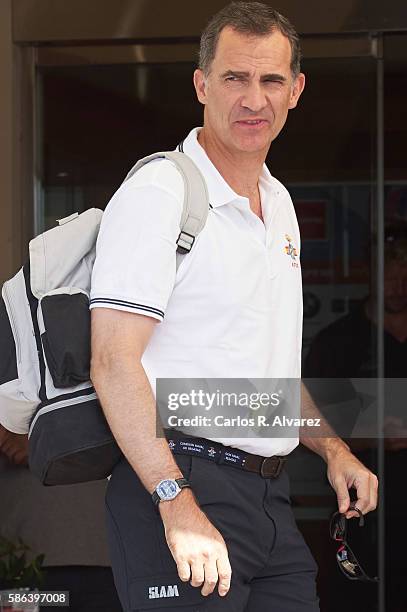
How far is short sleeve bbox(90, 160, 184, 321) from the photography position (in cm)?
224

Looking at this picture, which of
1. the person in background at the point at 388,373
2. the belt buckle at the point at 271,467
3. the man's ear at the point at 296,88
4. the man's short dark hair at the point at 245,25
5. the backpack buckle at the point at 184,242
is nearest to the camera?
the backpack buckle at the point at 184,242

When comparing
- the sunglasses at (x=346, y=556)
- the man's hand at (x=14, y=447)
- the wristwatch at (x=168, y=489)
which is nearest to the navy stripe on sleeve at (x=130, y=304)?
the wristwatch at (x=168, y=489)

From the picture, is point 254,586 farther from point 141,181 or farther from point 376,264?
point 376,264

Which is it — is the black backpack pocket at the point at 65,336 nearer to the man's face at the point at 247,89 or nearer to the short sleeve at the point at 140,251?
the short sleeve at the point at 140,251

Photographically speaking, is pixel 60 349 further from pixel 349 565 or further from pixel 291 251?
pixel 349 565

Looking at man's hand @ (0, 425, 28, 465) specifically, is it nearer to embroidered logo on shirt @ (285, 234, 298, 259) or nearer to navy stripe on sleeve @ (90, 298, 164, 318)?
embroidered logo on shirt @ (285, 234, 298, 259)

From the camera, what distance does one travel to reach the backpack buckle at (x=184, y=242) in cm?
231

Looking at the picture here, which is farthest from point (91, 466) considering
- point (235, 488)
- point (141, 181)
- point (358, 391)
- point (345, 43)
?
point (345, 43)

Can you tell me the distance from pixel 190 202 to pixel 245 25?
1.56 feet

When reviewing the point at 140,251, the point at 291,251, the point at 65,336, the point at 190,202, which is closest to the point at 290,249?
the point at 291,251

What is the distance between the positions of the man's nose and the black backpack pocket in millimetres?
592

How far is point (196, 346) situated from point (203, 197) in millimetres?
316

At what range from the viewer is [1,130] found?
451 cm

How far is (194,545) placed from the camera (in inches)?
82.9
